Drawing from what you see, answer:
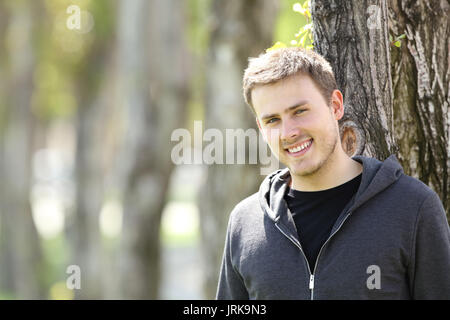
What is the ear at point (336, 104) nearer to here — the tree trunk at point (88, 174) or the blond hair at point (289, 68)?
the blond hair at point (289, 68)

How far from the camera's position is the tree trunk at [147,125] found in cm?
1164

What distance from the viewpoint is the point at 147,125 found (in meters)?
11.9

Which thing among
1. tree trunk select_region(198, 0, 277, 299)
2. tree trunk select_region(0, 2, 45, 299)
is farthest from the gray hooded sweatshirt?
tree trunk select_region(0, 2, 45, 299)

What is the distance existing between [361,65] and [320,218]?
3.46ft

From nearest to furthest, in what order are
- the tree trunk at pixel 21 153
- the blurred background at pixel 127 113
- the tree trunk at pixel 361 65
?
the tree trunk at pixel 361 65 → the blurred background at pixel 127 113 → the tree trunk at pixel 21 153

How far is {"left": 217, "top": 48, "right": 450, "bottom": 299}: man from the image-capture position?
10.1ft

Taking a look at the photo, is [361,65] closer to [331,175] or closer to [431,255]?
[331,175]

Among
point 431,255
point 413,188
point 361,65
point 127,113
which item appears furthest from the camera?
point 127,113

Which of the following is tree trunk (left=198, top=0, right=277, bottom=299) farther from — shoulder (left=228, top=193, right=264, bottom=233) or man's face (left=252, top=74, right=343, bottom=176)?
man's face (left=252, top=74, right=343, bottom=176)

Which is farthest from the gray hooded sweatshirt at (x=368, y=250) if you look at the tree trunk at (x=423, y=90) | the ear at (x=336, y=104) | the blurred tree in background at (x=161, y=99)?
the tree trunk at (x=423, y=90)

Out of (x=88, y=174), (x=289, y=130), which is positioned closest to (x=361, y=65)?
(x=289, y=130)

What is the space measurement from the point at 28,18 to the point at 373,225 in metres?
14.7

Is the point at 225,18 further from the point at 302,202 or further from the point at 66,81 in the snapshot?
the point at 66,81

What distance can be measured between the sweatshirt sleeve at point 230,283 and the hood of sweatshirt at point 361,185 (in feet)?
0.85
